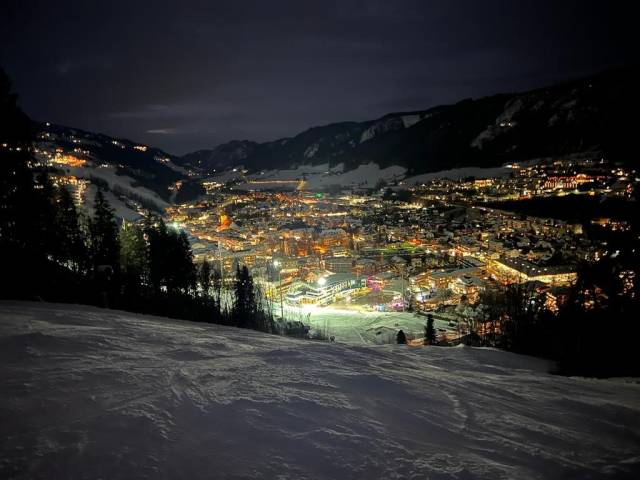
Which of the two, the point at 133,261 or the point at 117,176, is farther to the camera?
the point at 117,176

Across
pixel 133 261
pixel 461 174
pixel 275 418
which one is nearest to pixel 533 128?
pixel 461 174

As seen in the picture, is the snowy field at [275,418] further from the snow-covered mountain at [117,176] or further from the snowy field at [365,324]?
the snow-covered mountain at [117,176]

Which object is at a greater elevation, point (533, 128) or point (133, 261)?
point (533, 128)

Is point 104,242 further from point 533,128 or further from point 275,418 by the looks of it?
point 533,128

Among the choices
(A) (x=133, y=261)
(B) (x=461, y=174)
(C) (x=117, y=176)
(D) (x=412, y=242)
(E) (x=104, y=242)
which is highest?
(B) (x=461, y=174)

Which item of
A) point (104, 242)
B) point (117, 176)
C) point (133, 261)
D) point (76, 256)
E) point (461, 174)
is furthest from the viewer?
point (461, 174)

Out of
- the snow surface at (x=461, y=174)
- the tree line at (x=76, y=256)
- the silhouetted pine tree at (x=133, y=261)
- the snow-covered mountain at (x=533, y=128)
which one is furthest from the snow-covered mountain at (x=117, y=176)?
the snow-covered mountain at (x=533, y=128)

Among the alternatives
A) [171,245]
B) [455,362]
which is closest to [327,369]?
[455,362]

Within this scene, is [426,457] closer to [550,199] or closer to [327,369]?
[327,369]

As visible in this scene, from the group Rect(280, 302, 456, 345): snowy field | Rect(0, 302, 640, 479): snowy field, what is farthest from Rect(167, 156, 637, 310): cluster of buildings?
Rect(0, 302, 640, 479): snowy field
